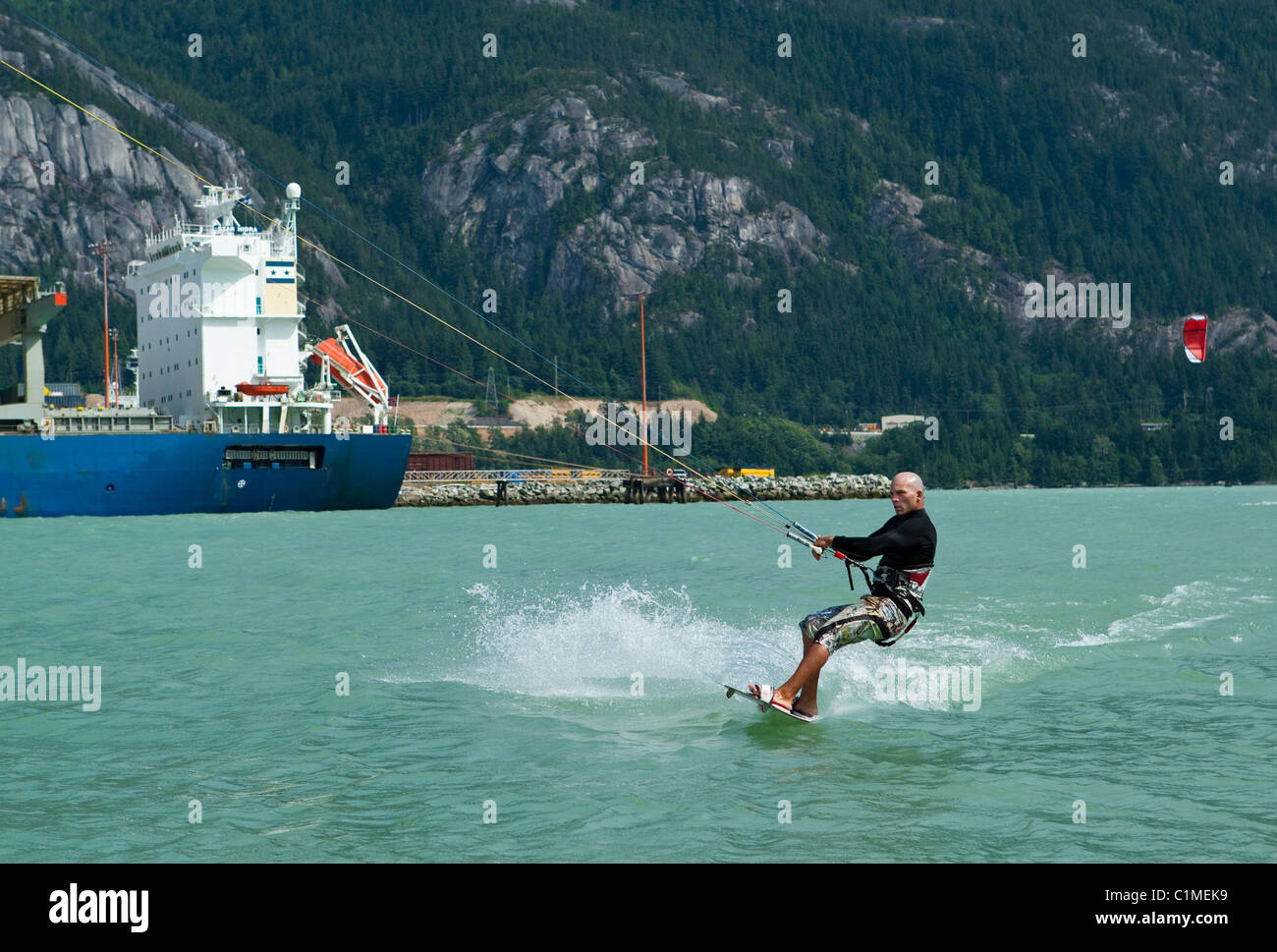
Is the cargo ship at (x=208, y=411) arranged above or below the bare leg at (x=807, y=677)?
above

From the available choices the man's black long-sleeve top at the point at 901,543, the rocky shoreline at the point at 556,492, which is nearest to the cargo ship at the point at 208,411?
the rocky shoreline at the point at 556,492

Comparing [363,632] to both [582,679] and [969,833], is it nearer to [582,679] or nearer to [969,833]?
[582,679]

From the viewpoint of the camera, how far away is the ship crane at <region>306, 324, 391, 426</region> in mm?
86438

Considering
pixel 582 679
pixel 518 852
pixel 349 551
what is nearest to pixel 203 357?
pixel 349 551

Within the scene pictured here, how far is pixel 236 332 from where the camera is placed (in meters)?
83.6

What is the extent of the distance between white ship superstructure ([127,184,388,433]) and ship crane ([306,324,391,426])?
0.58 feet

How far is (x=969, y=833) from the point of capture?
11.7 metres

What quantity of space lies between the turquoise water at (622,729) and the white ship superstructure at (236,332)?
48939mm

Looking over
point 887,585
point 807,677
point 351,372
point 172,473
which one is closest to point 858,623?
point 887,585

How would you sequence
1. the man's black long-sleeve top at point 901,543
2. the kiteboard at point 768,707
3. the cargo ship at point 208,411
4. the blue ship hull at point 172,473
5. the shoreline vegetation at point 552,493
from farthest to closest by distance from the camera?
the shoreline vegetation at point 552,493, the cargo ship at point 208,411, the blue ship hull at point 172,473, the kiteboard at point 768,707, the man's black long-sleeve top at point 901,543

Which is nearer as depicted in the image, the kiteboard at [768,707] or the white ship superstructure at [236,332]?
the kiteboard at [768,707]

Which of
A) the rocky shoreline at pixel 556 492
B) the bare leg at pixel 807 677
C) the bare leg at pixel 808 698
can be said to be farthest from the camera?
the rocky shoreline at pixel 556 492

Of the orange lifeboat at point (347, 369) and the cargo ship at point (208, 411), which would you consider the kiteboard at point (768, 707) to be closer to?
the cargo ship at point (208, 411)

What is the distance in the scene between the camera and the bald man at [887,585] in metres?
14.6
